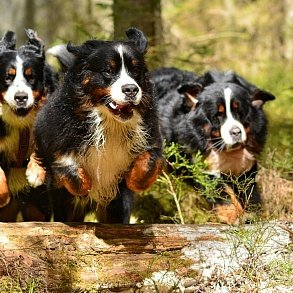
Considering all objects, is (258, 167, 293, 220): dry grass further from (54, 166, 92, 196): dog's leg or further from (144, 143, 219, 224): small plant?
(54, 166, 92, 196): dog's leg

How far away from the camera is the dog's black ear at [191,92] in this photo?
7.21 metres

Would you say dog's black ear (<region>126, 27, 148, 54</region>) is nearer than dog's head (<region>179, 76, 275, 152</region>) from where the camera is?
Yes

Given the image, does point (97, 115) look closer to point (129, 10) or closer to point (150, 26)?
point (129, 10)

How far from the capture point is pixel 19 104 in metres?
5.75

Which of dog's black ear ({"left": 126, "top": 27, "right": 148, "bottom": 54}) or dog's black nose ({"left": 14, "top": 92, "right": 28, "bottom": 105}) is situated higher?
dog's black ear ({"left": 126, "top": 27, "right": 148, "bottom": 54})

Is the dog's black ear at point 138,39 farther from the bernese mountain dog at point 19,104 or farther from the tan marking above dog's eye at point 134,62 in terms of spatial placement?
the bernese mountain dog at point 19,104

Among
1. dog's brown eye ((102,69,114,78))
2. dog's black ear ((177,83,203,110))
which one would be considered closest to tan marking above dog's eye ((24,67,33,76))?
dog's brown eye ((102,69,114,78))

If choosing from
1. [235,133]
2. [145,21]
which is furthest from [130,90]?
[145,21]

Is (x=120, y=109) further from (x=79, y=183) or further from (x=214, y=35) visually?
(x=214, y=35)

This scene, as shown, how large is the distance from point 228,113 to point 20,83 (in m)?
2.19

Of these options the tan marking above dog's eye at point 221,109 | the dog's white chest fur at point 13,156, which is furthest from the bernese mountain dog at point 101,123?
the tan marking above dog's eye at point 221,109

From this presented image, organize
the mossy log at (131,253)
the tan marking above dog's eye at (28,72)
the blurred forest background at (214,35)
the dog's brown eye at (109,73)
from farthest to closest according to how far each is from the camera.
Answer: the blurred forest background at (214,35), the tan marking above dog's eye at (28,72), the dog's brown eye at (109,73), the mossy log at (131,253)

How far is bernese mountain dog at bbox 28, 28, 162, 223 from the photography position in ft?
16.2

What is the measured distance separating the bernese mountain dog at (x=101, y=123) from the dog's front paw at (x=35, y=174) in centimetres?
20
